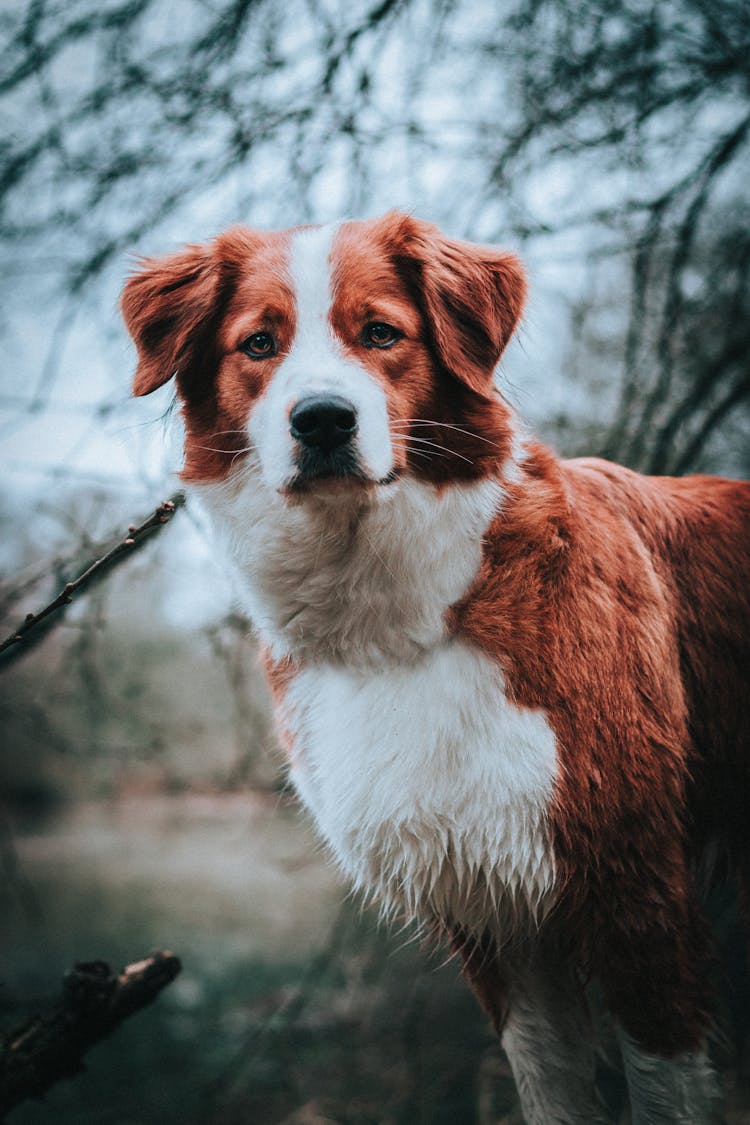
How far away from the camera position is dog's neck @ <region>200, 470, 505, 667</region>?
188 cm

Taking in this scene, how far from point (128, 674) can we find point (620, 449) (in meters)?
2.38

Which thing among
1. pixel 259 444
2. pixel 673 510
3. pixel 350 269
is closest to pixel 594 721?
pixel 673 510

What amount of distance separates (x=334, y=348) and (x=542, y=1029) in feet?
5.80

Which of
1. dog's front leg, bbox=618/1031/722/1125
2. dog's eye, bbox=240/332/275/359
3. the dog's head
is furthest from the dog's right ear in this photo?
dog's front leg, bbox=618/1031/722/1125

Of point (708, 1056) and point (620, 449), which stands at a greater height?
point (620, 449)

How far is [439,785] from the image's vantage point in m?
1.78

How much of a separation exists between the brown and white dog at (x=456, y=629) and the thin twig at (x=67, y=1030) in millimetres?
683

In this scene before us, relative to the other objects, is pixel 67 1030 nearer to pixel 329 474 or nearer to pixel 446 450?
→ pixel 329 474

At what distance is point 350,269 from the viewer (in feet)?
6.13

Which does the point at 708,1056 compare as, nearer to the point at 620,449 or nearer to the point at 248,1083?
the point at 620,449

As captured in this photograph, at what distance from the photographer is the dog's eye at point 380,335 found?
185 cm

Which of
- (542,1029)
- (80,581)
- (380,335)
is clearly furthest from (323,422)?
(542,1029)

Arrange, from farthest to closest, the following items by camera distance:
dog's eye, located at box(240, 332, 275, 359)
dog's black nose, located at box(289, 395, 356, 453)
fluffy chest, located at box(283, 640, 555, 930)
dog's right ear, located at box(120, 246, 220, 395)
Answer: dog's right ear, located at box(120, 246, 220, 395)
dog's eye, located at box(240, 332, 275, 359)
fluffy chest, located at box(283, 640, 555, 930)
dog's black nose, located at box(289, 395, 356, 453)

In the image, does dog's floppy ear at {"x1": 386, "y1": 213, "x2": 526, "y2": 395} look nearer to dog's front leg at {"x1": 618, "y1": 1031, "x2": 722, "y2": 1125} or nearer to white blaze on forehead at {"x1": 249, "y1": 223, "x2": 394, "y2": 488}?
white blaze on forehead at {"x1": 249, "y1": 223, "x2": 394, "y2": 488}
